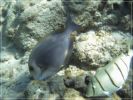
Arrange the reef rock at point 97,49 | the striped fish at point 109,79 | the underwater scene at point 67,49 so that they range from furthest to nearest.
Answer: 1. the reef rock at point 97,49
2. the underwater scene at point 67,49
3. the striped fish at point 109,79

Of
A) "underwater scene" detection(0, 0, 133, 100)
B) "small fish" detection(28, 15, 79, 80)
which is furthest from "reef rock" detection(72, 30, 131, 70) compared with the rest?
"small fish" detection(28, 15, 79, 80)

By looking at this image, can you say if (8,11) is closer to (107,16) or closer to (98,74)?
(107,16)

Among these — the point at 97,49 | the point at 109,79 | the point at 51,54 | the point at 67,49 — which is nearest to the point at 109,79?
the point at 109,79

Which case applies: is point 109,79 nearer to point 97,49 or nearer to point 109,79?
point 109,79

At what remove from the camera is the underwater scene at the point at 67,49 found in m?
2.58

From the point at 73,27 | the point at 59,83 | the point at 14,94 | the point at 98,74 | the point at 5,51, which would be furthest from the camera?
the point at 5,51

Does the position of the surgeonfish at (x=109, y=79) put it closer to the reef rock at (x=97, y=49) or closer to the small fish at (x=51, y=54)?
the small fish at (x=51, y=54)

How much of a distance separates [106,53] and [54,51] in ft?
4.00

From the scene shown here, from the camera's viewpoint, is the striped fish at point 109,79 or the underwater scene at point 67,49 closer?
the striped fish at point 109,79

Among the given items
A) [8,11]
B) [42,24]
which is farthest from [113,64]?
[8,11]

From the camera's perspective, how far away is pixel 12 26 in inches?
179

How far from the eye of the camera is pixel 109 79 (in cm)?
248

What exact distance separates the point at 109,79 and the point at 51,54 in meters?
0.59

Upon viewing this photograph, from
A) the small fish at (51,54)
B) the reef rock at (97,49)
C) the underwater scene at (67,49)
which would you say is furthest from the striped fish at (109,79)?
the reef rock at (97,49)
